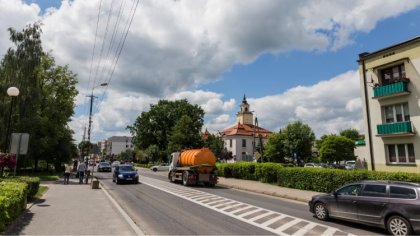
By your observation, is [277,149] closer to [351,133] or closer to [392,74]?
[351,133]

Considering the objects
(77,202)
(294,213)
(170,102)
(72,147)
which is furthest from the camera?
(170,102)

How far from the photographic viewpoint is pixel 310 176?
65.9 feet

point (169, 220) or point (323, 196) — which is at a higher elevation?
point (323, 196)

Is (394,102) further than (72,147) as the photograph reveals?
No

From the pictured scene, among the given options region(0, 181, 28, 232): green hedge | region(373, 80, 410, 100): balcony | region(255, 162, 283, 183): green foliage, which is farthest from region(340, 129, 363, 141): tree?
region(0, 181, 28, 232): green hedge

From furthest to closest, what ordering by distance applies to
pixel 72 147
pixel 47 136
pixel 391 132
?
1. pixel 72 147
2. pixel 47 136
3. pixel 391 132

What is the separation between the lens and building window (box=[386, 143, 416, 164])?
21.5 metres

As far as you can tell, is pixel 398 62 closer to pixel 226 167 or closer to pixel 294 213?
pixel 294 213

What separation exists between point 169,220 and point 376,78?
20387mm

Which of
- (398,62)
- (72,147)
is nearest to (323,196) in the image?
(398,62)

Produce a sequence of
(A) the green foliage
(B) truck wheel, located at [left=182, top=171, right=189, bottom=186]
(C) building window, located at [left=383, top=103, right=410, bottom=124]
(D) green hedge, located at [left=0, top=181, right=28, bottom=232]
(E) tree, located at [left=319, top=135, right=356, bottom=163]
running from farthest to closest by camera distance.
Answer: (E) tree, located at [left=319, top=135, right=356, bottom=163] < (A) the green foliage < (B) truck wheel, located at [left=182, top=171, right=189, bottom=186] < (C) building window, located at [left=383, top=103, right=410, bottom=124] < (D) green hedge, located at [left=0, top=181, right=28, bottom=232]

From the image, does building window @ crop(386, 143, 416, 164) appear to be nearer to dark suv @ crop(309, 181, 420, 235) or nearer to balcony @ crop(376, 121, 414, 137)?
balcony @ crop(376, 121, 414, 137)

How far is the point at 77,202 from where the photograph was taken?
14.4 metres

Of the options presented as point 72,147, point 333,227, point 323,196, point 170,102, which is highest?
point 170,102
